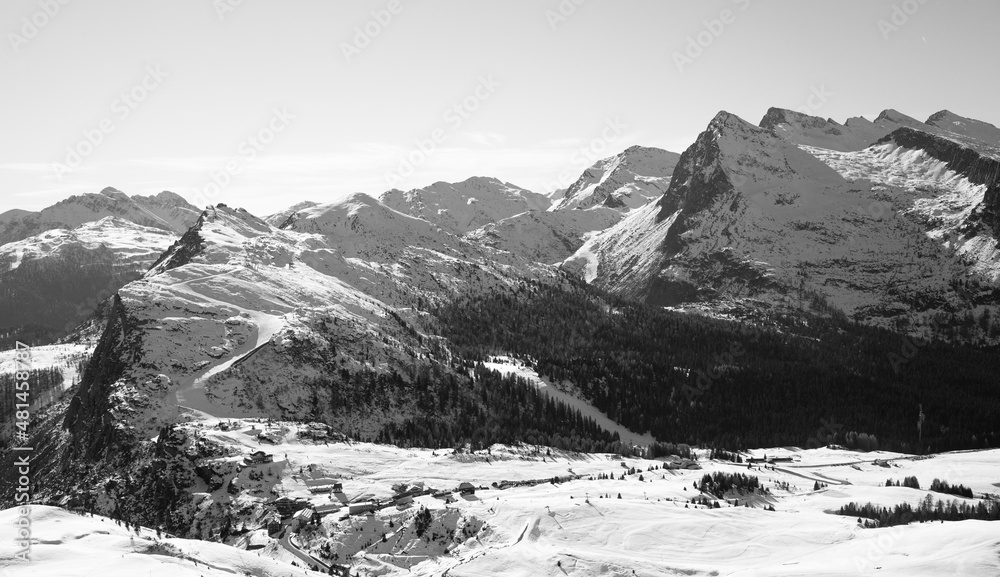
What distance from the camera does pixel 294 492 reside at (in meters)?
105

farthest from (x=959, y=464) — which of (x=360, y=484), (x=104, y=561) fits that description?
(x=104, y=561)

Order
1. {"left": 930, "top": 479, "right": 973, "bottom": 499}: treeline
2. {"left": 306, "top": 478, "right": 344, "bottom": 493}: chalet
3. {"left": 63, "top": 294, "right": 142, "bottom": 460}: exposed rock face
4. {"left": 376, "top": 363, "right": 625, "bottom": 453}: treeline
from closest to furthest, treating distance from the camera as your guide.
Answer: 1. {"left": 306, "top": 478, "right": 344, "bottom": 493}: chalet
2. {"left": 930, "top": 479, "right": 973, "bottom": 499}: treeline
3. {"left": 63, "top": 294, "right": 142, "bottom": 460}: exposed rock face
4. {"left": 376, "top": 363, "right": 625, "bottom": 453}: treeline

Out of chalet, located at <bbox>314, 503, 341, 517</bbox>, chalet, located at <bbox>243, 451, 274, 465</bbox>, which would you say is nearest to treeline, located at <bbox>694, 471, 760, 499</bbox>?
chalet, located at <bbox>314, 503, 341, 517</bbox>

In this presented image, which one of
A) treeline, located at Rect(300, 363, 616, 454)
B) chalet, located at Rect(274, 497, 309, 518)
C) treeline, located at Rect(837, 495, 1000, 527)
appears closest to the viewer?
treeline, located at Rect(837, 495, 1000, 527)

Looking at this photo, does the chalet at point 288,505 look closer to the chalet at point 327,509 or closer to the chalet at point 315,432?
the chalet at point 327,509

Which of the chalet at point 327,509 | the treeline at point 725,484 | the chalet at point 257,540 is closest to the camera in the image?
the chalet at point 257,540

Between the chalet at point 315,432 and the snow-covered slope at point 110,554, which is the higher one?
the snow-covered slope at point 110,554

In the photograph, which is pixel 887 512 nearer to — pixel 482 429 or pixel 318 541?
pixel 318 541

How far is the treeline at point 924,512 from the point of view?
84625mm

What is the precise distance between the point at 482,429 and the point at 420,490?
6602 cm

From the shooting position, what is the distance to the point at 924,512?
8862cm

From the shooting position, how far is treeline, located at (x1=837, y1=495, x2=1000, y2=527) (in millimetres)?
84625

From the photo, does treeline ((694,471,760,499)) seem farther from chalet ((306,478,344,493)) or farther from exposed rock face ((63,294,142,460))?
exposed rock face ((63,294,142,460))

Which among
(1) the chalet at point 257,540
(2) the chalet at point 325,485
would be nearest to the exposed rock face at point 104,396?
(2) the chalet at point 325,485
